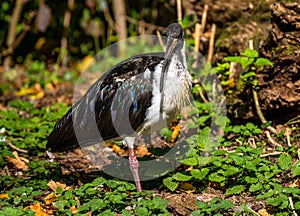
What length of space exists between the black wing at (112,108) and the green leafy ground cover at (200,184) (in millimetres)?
427

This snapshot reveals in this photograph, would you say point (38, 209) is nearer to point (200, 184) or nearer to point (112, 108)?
point (112, 108)

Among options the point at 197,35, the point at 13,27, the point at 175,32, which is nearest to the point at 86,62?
the point at 13,27

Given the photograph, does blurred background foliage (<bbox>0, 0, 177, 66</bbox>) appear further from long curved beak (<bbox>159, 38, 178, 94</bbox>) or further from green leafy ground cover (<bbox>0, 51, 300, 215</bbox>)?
long curved beak (<bbox>159, 38, 178, 94</bbox>)

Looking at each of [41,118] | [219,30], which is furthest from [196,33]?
[41,118]

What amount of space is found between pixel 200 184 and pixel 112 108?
40.9 inches

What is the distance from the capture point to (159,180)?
5.41 m

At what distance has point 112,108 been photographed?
5250 mm

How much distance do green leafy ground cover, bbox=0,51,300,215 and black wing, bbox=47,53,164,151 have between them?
1.40 feet

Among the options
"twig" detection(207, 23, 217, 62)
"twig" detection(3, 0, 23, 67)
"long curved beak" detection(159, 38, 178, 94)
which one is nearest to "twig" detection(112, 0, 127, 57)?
"twig" detection(3, 0, 23, 67)

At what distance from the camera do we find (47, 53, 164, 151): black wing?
5.09 metres

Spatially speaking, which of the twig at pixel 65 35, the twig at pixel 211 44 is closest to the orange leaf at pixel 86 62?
the twig at pixel 65 35

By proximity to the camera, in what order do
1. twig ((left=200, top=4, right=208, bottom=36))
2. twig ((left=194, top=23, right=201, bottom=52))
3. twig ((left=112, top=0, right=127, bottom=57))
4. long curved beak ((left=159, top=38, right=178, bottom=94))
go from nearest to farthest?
long curved beak ((left=159, top=38, right=178, bottom=94)), twig ((left=194, top=23, right=201, bottom=52)), twig ((left=200, top=4, right=208, bottom=36)), twig ((left=112, top=0, right=127, bottom=57))

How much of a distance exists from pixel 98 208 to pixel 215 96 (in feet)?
9.02

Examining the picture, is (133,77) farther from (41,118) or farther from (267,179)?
(41,118)
